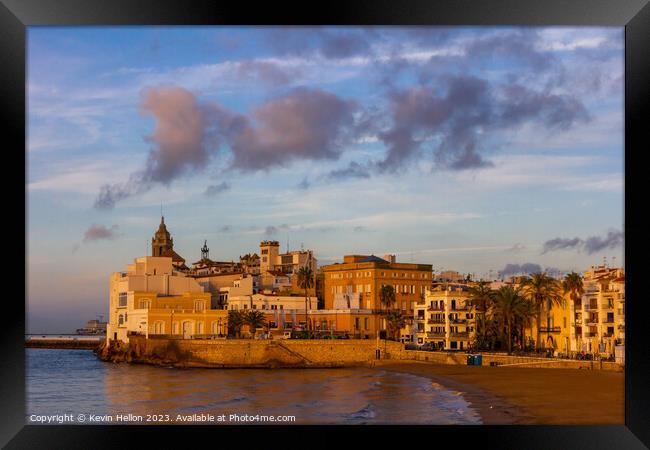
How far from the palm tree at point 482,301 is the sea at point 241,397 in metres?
3.35

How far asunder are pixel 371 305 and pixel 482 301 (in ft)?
18.4

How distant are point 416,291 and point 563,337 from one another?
8.21 metres

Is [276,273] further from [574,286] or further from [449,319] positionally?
[574,286]

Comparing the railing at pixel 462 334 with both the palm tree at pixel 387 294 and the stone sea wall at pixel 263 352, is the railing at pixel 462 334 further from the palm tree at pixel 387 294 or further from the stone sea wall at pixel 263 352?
the palm tree at pixel 387 294

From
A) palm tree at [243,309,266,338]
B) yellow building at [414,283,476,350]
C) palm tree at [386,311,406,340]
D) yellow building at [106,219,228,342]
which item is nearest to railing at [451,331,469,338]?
yellow building at [414,283,476,350]

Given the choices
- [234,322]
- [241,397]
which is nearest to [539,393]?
[241,397]

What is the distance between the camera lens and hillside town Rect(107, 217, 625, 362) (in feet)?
81.6

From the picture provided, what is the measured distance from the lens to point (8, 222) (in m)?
8.00

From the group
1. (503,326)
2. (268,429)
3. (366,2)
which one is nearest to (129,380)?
(503,326)

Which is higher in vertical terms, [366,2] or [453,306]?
[366,2]

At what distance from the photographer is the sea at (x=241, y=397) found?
14.5m

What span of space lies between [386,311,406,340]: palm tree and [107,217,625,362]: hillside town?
0.12ft

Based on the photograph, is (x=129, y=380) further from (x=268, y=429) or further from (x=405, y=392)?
(x=268, y=429)

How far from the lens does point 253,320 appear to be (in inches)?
1233
